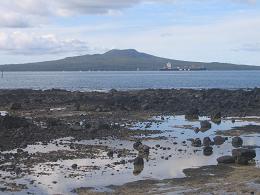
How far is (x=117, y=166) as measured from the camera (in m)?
27.3

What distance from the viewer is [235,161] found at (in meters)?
28.5

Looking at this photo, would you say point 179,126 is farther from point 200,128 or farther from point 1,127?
point 1,127

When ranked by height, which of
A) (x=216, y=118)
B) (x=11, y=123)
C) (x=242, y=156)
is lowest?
(x=216, y=118)

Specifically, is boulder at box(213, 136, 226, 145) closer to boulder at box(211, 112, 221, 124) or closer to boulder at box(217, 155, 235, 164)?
boulder at box(217, 155, 235, 164)

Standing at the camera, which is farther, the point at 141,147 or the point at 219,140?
the point at 219,140

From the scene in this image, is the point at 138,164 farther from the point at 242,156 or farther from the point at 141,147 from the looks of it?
the point at 242,156

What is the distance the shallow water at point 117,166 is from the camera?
23297 millimetres

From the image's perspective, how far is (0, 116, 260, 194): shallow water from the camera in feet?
76.4

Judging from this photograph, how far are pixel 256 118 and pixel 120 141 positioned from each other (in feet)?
69.5

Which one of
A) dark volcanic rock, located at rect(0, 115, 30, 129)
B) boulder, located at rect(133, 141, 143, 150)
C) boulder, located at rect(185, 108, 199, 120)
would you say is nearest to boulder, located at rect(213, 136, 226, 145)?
boulder, located at rect(133, 141, 143, 150)

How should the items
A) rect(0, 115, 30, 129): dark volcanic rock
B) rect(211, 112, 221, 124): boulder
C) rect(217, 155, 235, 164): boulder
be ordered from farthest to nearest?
1. rect(211, 112, 221, 124): boulder
2. rect(0, 115, 30, 129): dark volcanic rock
3. rect(217, 155, 235, 164): boulder

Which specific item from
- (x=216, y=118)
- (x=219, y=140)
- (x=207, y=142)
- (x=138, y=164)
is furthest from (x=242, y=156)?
(x=216, y=118)

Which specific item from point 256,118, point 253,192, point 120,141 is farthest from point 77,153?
point 256,118

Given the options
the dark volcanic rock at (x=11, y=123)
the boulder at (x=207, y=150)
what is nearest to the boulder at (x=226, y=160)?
the boulder at (x=207, y=150)
